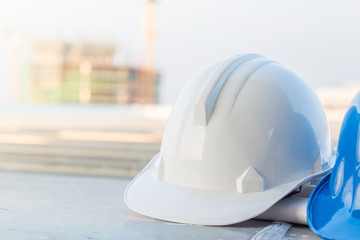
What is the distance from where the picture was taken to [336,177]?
2.50 m

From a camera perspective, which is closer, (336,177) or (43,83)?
(336,177)

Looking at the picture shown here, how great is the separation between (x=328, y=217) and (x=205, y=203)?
2.08 feet

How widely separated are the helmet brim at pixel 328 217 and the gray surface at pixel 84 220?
0.09 meters

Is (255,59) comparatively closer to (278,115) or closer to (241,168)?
(278,115)

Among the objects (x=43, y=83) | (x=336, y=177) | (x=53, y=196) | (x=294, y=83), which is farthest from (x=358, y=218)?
(x=43, y=83)

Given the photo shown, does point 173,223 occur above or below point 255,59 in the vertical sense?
below

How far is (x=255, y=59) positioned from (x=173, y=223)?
1.15 meters

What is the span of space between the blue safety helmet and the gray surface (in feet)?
0.40

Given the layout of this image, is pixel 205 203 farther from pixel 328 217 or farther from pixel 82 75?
pixel 82 75

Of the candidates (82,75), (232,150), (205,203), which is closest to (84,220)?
(205,203)

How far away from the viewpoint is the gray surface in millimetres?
2404

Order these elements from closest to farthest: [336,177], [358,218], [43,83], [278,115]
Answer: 1. [358,218]
2. [336,177]
3. [278,115]
4. [43,83]

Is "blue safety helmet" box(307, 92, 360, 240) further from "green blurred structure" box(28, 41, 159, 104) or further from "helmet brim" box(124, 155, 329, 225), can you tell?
"green blurred structure" box(28, 41, 159, 104)

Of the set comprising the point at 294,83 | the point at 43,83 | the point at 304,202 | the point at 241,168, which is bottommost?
the point at 43,83
